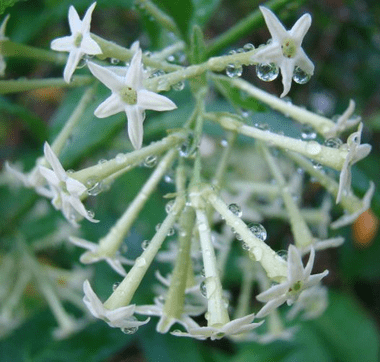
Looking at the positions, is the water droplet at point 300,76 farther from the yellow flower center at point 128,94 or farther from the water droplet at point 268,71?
the yellow flower center at point 128,94

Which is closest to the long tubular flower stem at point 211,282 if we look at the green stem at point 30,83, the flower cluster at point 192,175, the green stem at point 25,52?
the flower cluster at point 192,175

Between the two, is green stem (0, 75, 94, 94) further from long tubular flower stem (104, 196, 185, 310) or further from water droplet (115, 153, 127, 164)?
long tubular flower stem (104, 196, 185, 310)

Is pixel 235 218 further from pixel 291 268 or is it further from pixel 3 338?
pixel 3 338

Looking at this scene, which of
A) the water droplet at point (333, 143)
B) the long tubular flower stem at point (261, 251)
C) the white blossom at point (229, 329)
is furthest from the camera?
the water droplet at point (333, 143)

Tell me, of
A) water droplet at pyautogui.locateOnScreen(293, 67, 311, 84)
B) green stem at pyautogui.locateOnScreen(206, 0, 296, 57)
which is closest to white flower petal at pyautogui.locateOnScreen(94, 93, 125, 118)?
water droplet at pyautogui.locateOnScreen(293, 67, 311, 84)

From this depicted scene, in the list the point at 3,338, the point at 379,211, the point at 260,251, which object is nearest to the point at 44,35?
the point at 3,338

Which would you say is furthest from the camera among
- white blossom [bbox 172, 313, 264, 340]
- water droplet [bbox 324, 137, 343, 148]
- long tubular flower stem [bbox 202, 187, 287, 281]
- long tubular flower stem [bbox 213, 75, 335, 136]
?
long tubular flower stem [bbox 213, 75, 335, 136]
